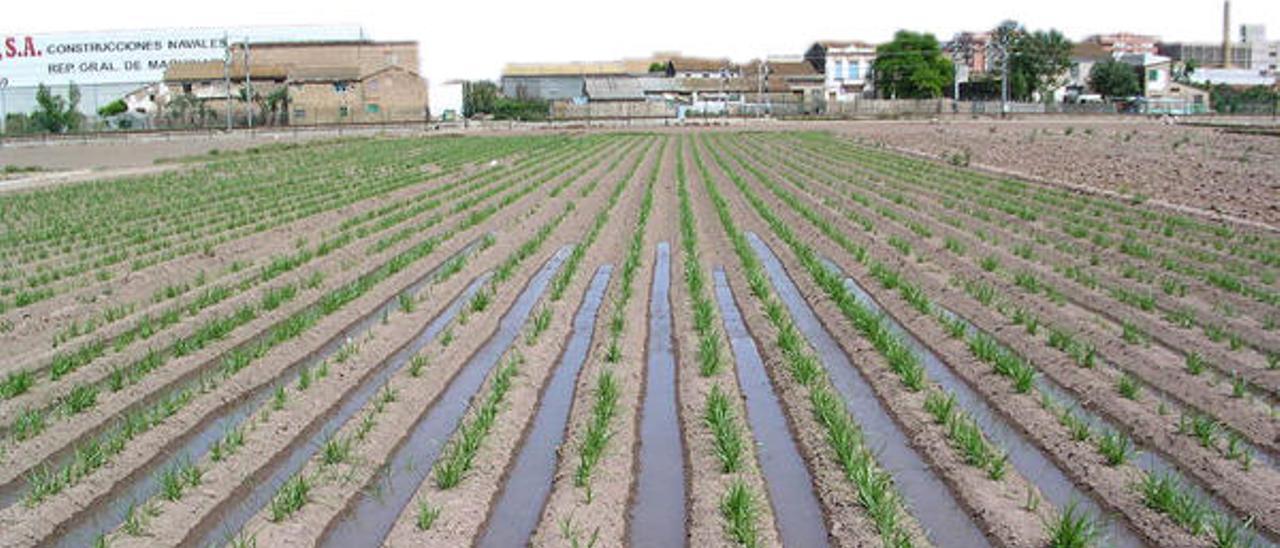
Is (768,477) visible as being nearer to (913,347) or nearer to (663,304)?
(913,347)

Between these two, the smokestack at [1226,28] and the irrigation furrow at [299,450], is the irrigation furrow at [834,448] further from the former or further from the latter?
the smokestack at [1226,28]

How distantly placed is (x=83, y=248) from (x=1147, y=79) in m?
106

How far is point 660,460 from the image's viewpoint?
731 centimetres

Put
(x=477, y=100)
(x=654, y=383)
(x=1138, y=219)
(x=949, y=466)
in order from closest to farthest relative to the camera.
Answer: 1. (x=949, y=466)
2. (x=654, y=383)
3. (x=1138, y=219)
4. (x=477, y=100)

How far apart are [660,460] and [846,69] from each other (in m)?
114

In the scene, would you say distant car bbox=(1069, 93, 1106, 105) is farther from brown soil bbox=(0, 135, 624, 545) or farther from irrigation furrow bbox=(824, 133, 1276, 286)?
brown soil bbox=(0, 135, 624, 545)

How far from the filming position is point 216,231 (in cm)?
1969

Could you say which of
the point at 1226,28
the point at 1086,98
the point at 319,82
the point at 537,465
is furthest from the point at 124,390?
the point at 1226,28

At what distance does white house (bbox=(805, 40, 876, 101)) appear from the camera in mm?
115750

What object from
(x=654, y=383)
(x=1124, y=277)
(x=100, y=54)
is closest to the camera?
(x=654, y=383)

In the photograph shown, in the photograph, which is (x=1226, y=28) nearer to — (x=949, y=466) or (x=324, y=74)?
(x=324, y=74)

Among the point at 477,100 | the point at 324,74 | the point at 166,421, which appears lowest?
the point at 166,421

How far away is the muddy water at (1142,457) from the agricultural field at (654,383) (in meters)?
0.03

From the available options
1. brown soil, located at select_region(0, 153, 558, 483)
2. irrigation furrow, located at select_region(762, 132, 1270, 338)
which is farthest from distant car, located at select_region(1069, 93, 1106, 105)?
brown soil, located at select_region(0, 153, 558, 483)
